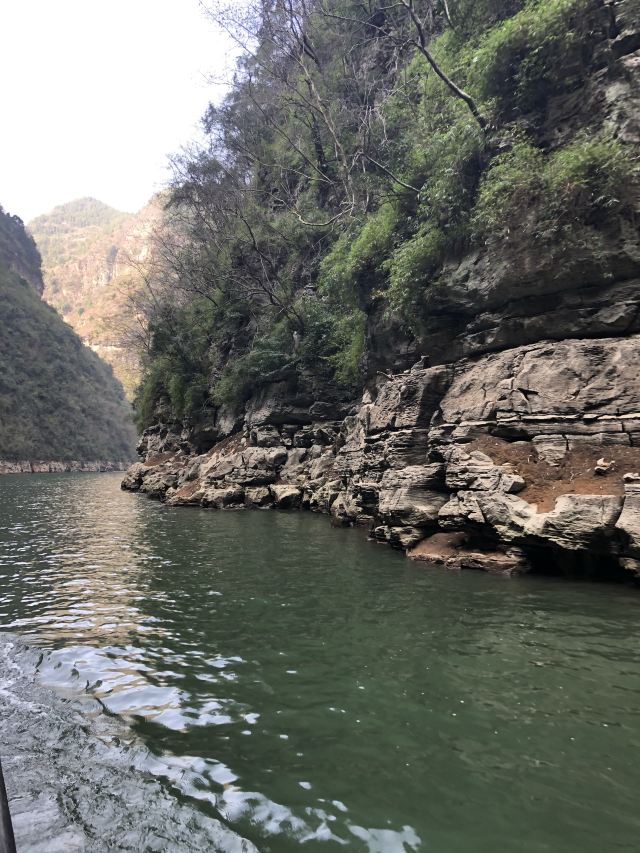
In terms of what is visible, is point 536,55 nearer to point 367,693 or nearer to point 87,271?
point 367,693

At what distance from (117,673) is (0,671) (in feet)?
4.13

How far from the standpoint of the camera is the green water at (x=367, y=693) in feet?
10.0

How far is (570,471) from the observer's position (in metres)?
9.32

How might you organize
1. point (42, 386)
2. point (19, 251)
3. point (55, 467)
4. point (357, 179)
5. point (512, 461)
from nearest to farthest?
1. point (512, 461)
2. point (357, 179)
3. point (55, 467)
4. point (42, 386)
5. point (19, 251)

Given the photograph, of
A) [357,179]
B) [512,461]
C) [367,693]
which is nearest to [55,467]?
[357,179]

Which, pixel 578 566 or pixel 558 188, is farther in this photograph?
pixel 558 188

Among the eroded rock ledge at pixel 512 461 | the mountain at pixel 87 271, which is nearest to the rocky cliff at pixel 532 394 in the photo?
the eroded rock ledge at pixel 512 461

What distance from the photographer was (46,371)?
264 feet

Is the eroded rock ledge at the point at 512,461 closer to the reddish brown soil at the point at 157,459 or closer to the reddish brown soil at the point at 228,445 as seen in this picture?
the reddish brown soil at the point at 228,445

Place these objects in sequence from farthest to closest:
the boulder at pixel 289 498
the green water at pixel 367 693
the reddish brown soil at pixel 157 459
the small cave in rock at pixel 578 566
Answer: the reddish brown soil at pixel 157 459 < the boulder at pixel 289 498 < the small cave in rock at pixel 578 566 < the green water at pixel 367 693

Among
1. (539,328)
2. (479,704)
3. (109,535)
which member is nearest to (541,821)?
(479,704)

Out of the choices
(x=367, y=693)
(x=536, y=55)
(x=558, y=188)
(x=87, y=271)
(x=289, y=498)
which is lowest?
(x=367, y=693)

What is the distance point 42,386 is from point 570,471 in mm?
85244

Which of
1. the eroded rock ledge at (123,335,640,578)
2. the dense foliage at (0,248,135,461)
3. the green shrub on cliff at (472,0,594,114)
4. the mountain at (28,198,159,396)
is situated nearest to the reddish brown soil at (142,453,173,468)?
the eroded rock ledge at (123,335,640,578)
